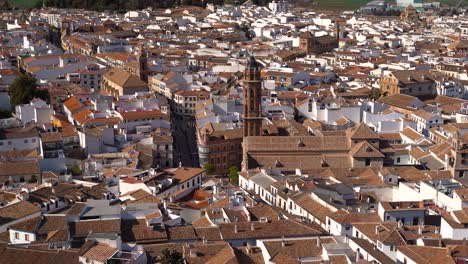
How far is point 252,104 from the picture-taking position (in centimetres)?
3191

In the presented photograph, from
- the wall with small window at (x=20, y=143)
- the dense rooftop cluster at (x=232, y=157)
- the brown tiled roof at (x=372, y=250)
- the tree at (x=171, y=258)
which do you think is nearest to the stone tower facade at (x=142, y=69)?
the dense rooftop cluster at (x=232, y=157)

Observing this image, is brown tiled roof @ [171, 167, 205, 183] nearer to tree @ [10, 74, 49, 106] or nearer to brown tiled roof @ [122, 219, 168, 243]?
brown tiled roof @ [122, 219, 168, 243]

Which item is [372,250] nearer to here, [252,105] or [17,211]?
[17,211]

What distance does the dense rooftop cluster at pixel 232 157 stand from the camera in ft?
62.2

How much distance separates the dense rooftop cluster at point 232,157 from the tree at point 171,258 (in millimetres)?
38

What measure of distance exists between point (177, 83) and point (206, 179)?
19.5 metres

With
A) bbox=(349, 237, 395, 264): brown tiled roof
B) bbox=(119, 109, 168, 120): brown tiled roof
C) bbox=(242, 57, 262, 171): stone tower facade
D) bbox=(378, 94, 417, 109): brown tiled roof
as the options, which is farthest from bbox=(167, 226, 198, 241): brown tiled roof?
bbox=(378, 94, 417, 109): brown tiled roof

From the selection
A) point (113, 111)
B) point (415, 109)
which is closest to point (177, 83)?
point (113, 111)

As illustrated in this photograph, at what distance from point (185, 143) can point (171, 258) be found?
20.8 m

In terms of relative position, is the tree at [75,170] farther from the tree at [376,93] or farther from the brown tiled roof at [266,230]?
the tree at [376,93]

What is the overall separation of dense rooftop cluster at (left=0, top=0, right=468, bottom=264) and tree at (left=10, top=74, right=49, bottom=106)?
10 cm

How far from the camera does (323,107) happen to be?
38000mm

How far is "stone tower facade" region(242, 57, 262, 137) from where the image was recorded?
31.8 meters

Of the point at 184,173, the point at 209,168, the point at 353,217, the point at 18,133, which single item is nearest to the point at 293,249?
the point at 353,217
